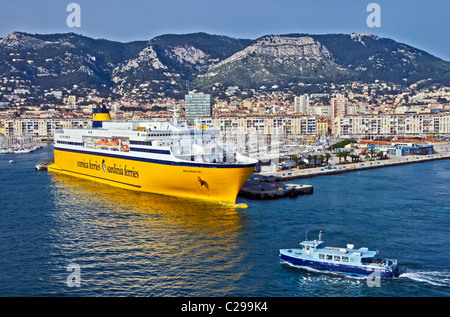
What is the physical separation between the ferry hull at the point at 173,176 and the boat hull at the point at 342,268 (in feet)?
27.1

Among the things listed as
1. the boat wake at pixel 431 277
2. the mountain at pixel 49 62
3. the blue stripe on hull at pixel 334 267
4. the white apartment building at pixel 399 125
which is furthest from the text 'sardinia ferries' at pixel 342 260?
the mountain at pixel 49 62

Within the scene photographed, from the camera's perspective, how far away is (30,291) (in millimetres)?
14492

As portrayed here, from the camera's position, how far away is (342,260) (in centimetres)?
1592

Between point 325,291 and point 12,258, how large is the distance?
1135 cm

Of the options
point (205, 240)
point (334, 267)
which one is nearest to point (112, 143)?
point (205, 240)

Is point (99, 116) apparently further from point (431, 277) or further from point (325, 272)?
point (431, 277)

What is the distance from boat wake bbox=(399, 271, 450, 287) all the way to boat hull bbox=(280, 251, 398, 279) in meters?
0.52

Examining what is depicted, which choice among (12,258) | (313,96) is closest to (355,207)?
(12,258)

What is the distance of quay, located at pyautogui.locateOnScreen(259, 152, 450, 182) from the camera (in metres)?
36.9

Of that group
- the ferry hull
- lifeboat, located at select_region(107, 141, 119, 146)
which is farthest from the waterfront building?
the ferry hull

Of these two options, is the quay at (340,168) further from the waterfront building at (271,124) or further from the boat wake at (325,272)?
the waterfront building at (271,124)

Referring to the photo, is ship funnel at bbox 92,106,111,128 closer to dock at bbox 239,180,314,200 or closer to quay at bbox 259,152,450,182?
quay at bbox 259,152,450,182

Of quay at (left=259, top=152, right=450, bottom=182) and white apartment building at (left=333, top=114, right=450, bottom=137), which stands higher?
white apartment building at (left=333, top=114, right=450, bottom=137)

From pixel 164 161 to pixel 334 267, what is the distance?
13.1 metres
